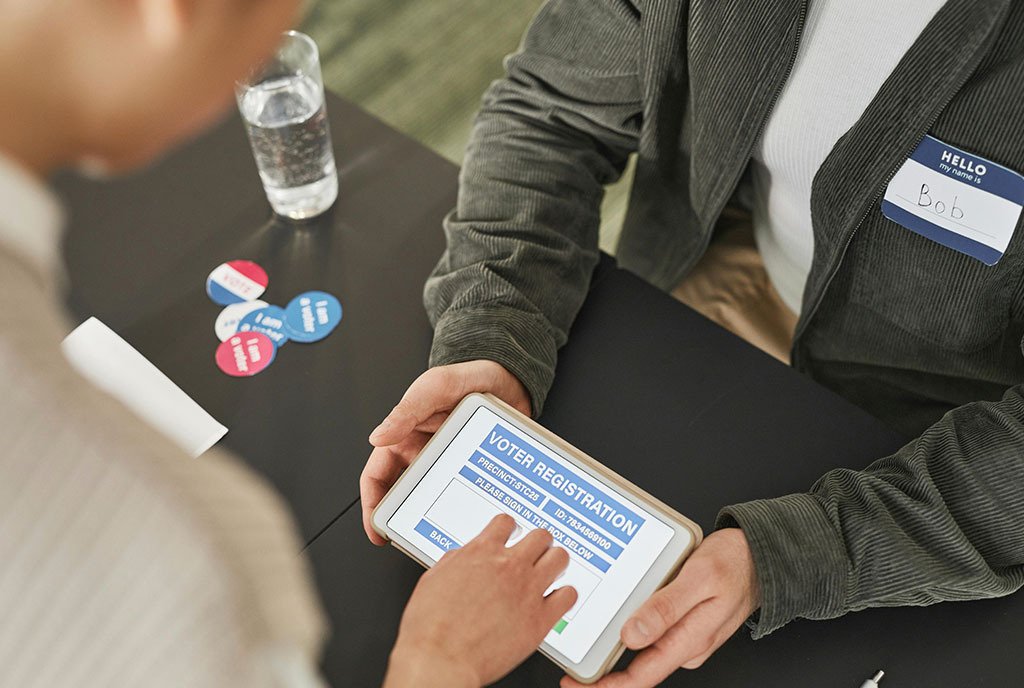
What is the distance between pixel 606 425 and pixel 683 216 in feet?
1.32

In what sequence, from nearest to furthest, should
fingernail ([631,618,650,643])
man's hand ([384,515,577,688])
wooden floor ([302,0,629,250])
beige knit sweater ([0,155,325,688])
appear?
1. beige knit sweater ([0,155,325,688])
2. man's hand ([384,515,577,688])
3. fingernail ([631,618,650,643])
4. wooden floor ([302,0,629,250])

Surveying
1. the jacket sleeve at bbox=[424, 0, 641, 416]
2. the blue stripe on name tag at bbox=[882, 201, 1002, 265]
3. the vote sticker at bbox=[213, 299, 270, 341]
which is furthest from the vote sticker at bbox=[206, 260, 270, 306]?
the blue stripe on name tag at bbox=[882, 201, 1002, 265]

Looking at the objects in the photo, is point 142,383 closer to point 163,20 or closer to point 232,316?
point 232,316

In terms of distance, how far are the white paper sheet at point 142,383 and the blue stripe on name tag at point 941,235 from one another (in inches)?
26.3

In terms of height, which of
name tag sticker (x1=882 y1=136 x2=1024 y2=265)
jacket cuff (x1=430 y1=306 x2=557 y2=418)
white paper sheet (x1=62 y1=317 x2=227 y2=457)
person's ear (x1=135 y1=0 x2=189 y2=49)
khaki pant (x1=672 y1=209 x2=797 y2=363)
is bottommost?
white paper sheet (x1=62 y1=317 x2=227 y2=457)

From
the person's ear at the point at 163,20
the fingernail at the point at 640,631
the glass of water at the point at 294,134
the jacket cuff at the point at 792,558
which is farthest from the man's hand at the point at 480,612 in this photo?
the glass of water at the point at 294,134

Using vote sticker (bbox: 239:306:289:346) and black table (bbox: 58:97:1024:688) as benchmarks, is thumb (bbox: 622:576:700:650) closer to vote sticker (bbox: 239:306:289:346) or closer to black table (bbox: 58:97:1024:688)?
black table (bbox: 58:97:1024:688)

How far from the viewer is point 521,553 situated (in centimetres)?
58

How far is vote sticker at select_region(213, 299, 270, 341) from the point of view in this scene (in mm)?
946

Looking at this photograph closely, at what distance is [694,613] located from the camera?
0.73 meters

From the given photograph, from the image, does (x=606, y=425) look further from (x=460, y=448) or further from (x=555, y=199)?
(x=555, y=199)

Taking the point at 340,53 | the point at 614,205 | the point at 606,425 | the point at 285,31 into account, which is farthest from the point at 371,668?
the point at 340,53

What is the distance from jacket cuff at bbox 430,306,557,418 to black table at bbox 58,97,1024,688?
0.04 metres

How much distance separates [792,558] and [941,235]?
35 cm
